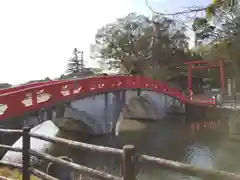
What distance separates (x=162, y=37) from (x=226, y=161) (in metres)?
25.9

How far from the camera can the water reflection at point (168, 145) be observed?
11648 millimetres

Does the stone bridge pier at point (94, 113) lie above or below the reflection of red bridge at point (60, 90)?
below

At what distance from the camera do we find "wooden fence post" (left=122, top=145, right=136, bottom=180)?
3.07 m

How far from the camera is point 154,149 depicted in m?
15.1

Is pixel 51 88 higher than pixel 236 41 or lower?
lower

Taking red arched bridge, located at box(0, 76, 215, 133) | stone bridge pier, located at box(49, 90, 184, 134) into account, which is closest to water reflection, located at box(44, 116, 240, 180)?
stone bridge pier, located at box(49, 90, 184, 134)

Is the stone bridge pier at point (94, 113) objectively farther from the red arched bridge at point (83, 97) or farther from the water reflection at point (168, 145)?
the water reflection at point (168, 145)

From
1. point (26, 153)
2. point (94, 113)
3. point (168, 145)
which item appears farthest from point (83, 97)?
point (26, 153)

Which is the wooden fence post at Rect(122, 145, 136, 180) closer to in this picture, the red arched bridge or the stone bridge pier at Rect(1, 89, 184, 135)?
the red arched bridge

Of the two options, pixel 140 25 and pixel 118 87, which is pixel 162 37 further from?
pixel 118 87

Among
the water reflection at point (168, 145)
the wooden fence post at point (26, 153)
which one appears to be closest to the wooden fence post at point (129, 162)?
the wooden fence post at point (26, 153)

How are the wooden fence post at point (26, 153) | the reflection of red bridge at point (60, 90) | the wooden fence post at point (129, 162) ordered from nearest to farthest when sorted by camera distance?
the wooden fence post at point (129, 162), the wooden fence post at point (26, 153), the reflection of red bridge at point (60, 90)

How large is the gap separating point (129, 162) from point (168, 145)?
531 inches

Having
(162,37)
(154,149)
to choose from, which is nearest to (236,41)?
(154,149)
